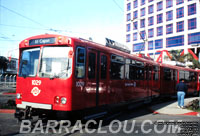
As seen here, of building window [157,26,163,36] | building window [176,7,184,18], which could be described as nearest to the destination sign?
building window [176,7,184,18]

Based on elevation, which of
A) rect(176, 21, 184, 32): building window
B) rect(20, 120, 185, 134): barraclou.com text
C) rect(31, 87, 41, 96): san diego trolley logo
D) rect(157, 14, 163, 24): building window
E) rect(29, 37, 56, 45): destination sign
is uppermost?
rect(157, 14, 163, 24): building window

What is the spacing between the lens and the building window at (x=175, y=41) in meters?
46.1

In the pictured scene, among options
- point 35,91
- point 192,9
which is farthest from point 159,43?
point 35,91

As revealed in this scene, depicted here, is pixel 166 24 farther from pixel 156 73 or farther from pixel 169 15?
pixel 156 73

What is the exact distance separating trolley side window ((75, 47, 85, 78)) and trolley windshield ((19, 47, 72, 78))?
288 mm

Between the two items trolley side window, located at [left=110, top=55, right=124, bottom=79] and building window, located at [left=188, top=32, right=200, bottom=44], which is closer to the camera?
trolley side window, located at [left=110, top=55, right=124, bottom=79]

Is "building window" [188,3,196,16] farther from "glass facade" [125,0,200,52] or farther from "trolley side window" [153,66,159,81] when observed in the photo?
"trolley side window" [153,66,159,81]

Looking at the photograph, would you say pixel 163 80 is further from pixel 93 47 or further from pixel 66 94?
pixel 66 94

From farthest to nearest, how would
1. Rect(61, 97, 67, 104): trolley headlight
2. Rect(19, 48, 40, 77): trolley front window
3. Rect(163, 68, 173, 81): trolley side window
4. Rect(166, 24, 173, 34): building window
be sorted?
Rect(166, 24, 173, 34): building window, Rect(163, 68, 173, 81): trolley side window, Rect(19, 48, 40, 77): trolley front window, Rect(61, 97, 67, 104): trolley headlight

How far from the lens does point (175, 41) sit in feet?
156

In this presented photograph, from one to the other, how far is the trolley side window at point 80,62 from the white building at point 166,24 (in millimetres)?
33542

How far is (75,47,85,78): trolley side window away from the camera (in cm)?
649

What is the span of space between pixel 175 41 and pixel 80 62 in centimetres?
4531

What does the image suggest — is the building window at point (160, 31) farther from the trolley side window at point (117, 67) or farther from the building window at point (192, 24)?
the trolley side window at point (117, 67)
